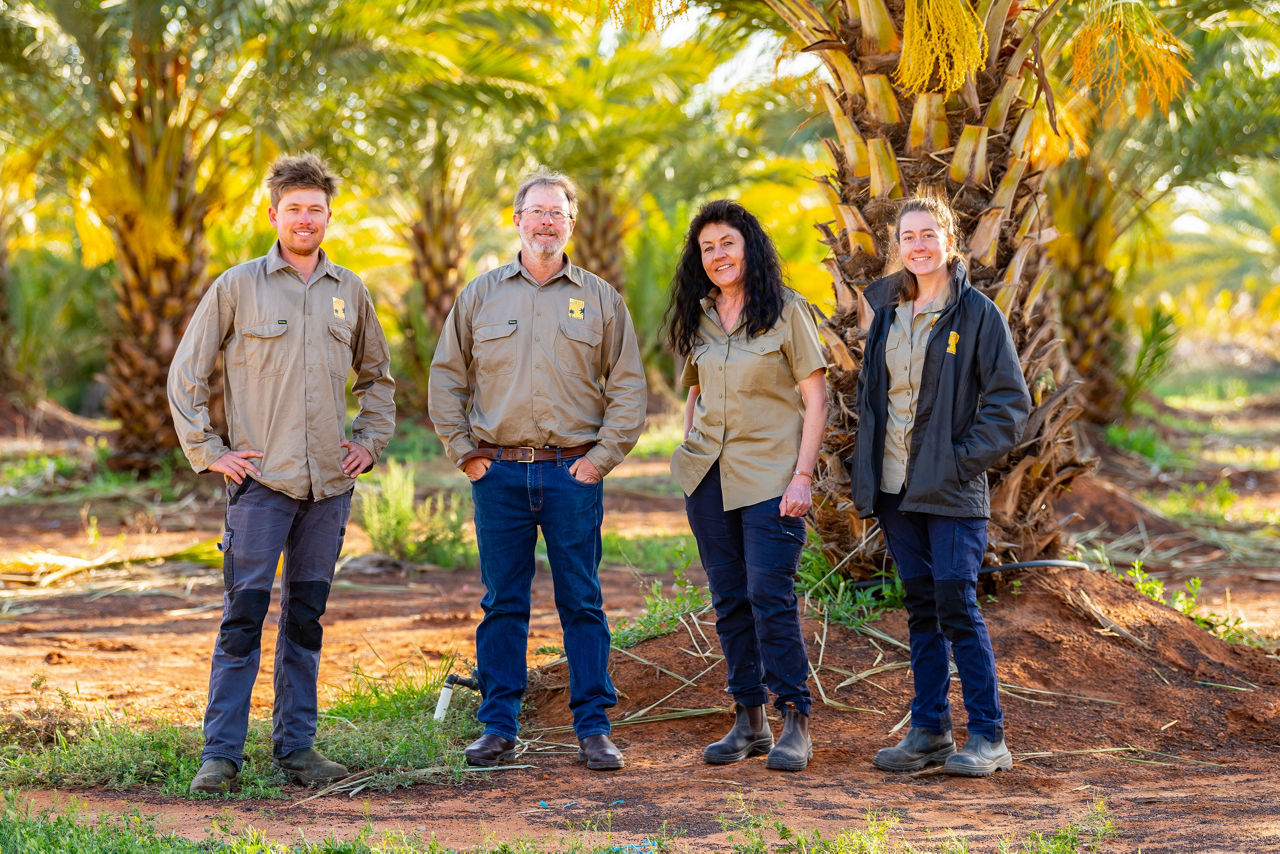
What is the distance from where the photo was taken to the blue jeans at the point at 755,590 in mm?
4141

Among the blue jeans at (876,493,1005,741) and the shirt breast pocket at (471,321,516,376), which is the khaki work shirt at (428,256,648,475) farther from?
the blue jeans at (876,493,1005,741)

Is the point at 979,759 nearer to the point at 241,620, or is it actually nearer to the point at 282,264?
the point at 241,620

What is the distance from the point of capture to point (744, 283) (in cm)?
427

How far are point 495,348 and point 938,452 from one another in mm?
1610

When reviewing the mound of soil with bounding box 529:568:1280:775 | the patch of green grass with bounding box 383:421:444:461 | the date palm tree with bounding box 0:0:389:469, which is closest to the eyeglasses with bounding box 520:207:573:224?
the mound of soil with bounding box 529:568:1280:775

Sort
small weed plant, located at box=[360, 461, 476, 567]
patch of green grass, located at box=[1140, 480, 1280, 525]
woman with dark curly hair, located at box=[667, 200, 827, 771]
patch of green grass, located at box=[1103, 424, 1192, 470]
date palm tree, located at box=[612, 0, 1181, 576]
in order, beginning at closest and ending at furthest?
woman with dark curly hair, located at box=[667, 200, 827, 771]
date palm tree, located at box=[612, 0, 1181, 576]
small weed plant, located at box=[360, 461, 476, 567]
patch of green grass, located at box=[1140, 480, 1280, 525]
patch of green grass, located at box=[1103, 424, 1192, 470]

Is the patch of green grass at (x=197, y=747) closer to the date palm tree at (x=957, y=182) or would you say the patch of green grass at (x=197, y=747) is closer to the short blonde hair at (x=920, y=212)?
the date palm tree at (x=957, y=182)

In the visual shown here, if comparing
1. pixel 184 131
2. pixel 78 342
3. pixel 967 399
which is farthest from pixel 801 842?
pixel 78 342

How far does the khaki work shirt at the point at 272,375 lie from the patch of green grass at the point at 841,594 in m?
2.33

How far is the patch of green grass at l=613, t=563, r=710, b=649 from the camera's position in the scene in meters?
5.49

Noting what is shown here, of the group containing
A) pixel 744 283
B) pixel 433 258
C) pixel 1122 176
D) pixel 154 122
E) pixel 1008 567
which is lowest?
pixel 1008 567

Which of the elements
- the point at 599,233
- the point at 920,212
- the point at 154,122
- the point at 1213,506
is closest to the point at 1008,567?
the point at 920,212

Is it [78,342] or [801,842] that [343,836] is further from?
[78,342]

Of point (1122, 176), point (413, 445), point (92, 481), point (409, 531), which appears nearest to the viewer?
point (409, 531)
